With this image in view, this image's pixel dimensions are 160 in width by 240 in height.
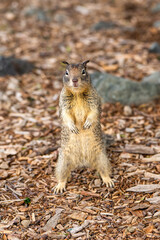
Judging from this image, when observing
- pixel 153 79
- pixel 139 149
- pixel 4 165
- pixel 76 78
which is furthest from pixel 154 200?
pixel 153 79

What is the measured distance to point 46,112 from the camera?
25.5 ft

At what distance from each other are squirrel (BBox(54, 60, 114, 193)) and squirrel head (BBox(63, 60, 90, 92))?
0.02m

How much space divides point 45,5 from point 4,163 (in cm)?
886

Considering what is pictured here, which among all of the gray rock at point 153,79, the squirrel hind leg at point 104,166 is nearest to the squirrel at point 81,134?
the squirrel hind leg at point 104,166

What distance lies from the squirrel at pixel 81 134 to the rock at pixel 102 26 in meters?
6.96

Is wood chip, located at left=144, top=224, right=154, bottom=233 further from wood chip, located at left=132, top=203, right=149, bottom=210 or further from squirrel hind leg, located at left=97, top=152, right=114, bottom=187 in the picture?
squirrel hind leg, located at left=97, top=152, right=114, bottom=187

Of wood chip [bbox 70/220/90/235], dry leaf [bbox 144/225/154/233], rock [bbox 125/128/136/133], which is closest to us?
dry leaf [bbox 144/225/154/233]

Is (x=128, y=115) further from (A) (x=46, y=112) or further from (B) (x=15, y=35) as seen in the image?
(B) (x=15, y=35)

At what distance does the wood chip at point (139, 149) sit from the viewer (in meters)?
6.02

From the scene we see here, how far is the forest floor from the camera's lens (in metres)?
4.61

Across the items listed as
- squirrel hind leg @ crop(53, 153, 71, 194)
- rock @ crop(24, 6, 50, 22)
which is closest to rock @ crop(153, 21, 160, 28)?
rock @ crop(24, 6, 50, 22)

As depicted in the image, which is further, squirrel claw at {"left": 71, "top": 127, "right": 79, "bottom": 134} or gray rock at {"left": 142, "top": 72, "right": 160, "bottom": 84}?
gray rock at {"left": 142, "top": 72, "right": 160, "bottom": 84}

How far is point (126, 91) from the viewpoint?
779 cm

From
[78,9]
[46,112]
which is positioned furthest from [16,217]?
[78,9]
